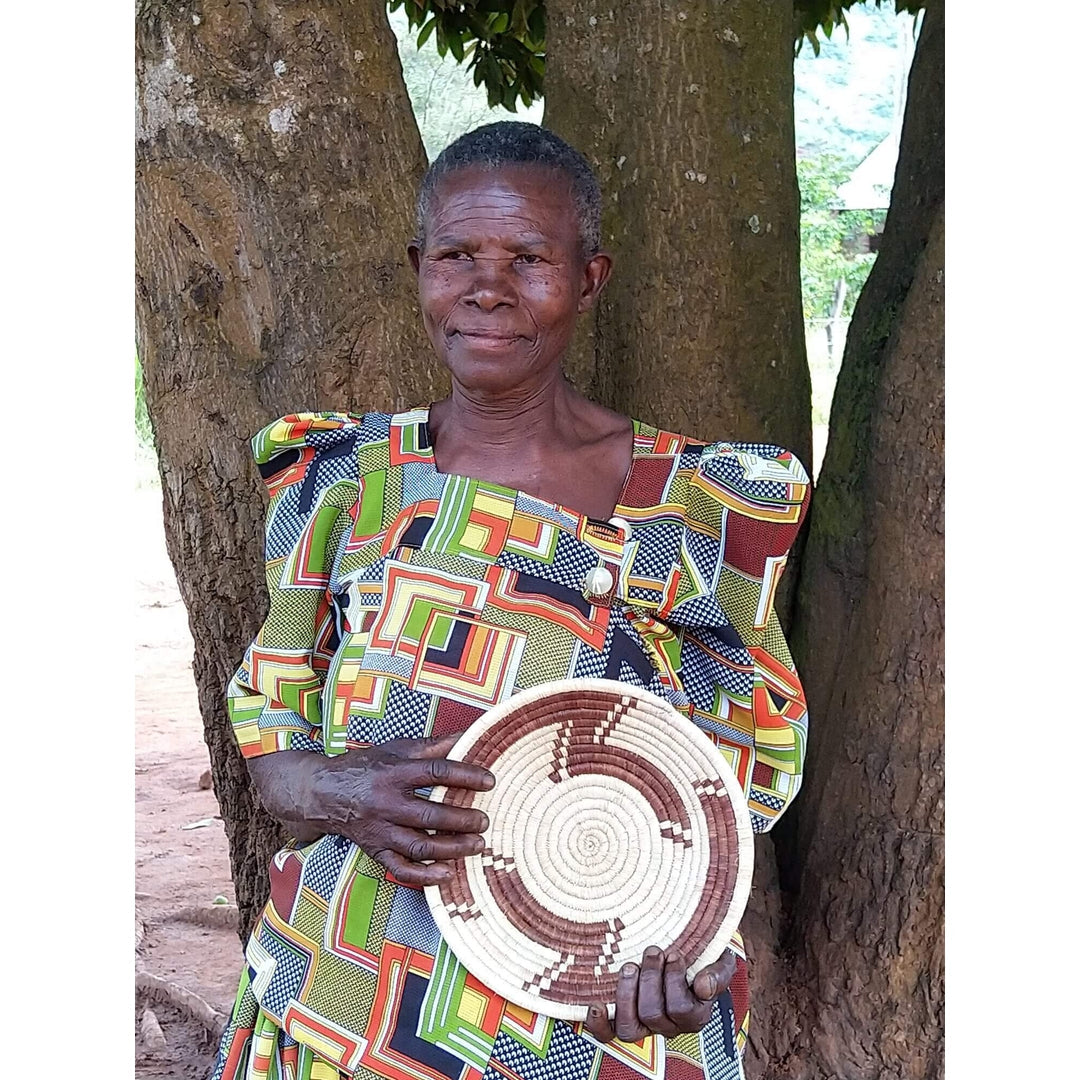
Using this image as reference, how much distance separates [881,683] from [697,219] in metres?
0.91

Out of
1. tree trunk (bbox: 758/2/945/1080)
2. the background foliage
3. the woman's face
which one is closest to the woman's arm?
the woman's face

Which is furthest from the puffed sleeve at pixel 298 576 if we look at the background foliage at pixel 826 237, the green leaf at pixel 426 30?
the background foliage at pixel 826 237

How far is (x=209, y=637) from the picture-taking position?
7.84ft

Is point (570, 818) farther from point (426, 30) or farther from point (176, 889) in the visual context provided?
point (176, 889)

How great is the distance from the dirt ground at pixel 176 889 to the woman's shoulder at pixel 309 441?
94.1 inches

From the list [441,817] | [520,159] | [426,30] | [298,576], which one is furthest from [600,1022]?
[426,30]

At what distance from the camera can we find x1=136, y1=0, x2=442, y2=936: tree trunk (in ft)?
7.26

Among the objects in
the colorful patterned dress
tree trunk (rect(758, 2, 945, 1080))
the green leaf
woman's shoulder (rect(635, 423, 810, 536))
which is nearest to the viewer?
the colorful patterned dress

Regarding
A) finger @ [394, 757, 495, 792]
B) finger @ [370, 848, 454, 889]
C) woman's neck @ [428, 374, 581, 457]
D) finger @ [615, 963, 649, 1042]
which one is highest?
woman's neck @ [428, 374, 581, 457]

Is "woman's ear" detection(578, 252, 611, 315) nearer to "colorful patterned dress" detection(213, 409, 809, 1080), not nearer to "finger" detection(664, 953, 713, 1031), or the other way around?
"colorful patterned dress" detection(213, 409, 809, 1080)

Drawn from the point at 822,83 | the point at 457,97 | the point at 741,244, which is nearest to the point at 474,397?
the point at 741,244

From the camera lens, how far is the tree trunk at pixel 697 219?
240 centimetres

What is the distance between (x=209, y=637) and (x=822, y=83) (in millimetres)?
17103

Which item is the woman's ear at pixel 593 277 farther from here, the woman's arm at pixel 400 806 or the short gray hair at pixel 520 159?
the woman's arm at pixel 400 806
